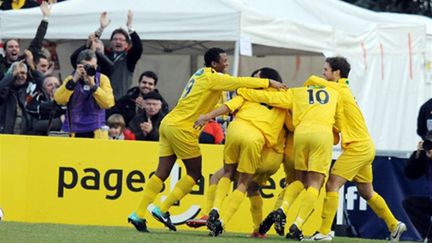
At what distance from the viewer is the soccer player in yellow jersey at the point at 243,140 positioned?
1548 centimetres

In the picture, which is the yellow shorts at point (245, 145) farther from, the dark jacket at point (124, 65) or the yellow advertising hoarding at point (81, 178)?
the dark jacket at point (124, 65)

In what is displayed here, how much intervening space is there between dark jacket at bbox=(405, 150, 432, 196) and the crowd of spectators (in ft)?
11.5

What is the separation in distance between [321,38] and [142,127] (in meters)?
3.82

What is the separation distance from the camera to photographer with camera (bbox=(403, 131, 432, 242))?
651 inches

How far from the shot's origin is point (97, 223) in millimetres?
18234

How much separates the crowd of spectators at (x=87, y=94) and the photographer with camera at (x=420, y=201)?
355 cm

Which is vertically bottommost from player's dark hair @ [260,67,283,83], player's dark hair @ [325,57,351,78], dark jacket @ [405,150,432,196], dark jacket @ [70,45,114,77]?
dark jacket @ [405,150,432,196]

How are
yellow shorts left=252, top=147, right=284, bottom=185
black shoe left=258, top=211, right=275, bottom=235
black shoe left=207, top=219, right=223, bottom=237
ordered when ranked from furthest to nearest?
yellow shorts left=252, top=147, right=284, bottom=185, black shoe left=258, top=211, right=275, bottom=235, black shoe left=207, top=219, right=223, bottom=237

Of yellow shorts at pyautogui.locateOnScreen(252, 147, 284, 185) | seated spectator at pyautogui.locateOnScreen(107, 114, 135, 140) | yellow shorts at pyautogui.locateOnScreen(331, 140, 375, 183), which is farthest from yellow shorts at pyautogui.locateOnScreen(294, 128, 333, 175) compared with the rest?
seated spectator at pyautogui.locateOnScreen(107, 114, 135, 140)

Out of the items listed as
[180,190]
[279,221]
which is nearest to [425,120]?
[279,221]

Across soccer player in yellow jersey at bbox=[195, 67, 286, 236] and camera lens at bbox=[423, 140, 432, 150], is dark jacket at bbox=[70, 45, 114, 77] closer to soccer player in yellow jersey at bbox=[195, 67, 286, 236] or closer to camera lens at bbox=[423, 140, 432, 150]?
soccer player in yellow jersey at bbox=[195, 67, 286, 236]

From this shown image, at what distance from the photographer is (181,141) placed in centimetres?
1595

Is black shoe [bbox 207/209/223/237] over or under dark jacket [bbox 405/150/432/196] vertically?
under

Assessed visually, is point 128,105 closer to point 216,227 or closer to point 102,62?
point 102,62
